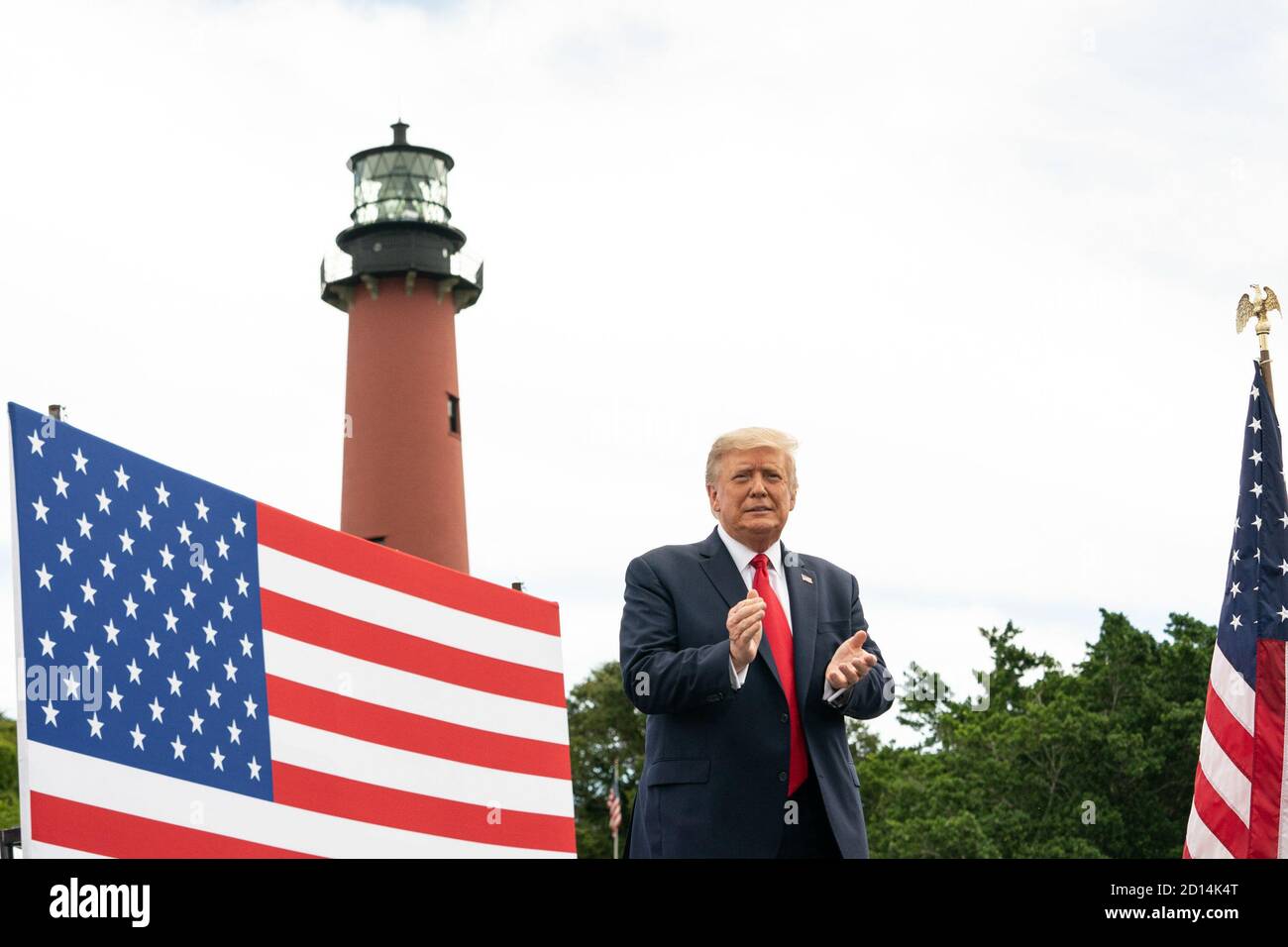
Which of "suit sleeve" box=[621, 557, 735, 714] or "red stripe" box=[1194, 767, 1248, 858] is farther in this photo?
"red stripe" box=[1194, 767, 1248, 858]

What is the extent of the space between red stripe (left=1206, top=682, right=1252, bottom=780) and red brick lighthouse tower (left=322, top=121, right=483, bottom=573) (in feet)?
73.8

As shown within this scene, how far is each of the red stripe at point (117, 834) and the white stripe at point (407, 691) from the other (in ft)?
3.29

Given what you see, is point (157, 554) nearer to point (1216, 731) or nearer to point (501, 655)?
point (501, 655)

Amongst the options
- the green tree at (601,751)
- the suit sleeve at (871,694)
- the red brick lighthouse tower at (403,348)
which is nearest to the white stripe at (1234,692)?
the suit sleeve at (871,694)

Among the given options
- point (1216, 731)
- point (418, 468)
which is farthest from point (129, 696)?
point (418, 468)

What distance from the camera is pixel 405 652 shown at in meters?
8.76

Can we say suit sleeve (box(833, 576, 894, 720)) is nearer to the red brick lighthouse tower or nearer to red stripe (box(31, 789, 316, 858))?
red stripe (box(31, 789, 316, 858))

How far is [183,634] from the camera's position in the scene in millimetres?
7156

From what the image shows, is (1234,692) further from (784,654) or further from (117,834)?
(117,834)

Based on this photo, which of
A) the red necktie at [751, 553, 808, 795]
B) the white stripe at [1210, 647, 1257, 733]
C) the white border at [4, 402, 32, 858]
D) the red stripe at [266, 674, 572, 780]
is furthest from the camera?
the white stripe at [1210, 647, 1257, 733]

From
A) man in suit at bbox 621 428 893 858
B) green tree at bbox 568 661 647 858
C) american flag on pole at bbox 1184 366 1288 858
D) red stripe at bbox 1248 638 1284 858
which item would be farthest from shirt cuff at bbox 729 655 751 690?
green tree at bbox 568 661 647 858

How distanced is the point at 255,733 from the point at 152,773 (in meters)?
0.81

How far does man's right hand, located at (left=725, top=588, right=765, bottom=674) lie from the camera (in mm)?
3988

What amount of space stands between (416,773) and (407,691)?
51 cm
